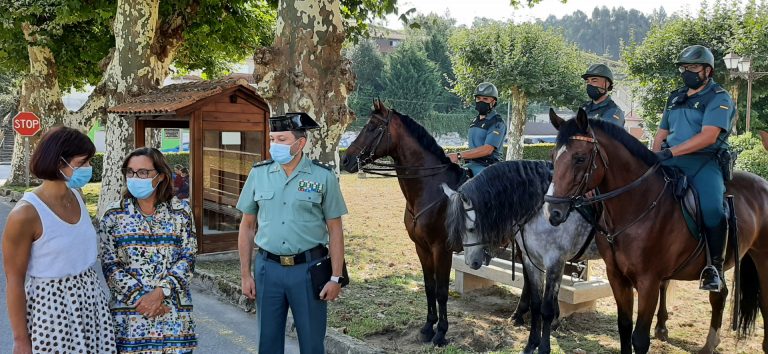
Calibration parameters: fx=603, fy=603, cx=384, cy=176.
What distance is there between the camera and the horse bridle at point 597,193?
412 cm

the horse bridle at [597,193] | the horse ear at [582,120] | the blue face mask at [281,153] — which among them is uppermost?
the horse ear at [582,120]

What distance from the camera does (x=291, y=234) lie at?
3861mm

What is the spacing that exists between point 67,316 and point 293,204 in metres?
1.41

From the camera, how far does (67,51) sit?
17719 mm

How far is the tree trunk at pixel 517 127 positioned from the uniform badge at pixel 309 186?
27424 millimetres

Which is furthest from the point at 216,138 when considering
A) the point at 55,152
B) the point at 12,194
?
the point at 12,194

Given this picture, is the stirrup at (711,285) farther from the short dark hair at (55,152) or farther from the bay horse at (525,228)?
the short dark hair at (55,152)

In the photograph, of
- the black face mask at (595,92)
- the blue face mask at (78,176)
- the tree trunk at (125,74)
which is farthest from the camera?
the tree trunk at (125,74)

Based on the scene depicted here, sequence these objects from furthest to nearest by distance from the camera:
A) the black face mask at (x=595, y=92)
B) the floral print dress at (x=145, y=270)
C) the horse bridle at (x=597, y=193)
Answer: the black face mask at (x=595, y=92) < the horse bridle at (x=597, y=193) < the floral print dress at (x=145, y=270)

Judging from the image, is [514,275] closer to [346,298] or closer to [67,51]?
[346,298]

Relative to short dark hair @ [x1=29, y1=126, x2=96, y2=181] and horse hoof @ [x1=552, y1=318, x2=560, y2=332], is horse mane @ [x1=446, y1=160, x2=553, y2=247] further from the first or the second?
short dark hair @ [x1=29, y1=126, x2=96, y2=181]

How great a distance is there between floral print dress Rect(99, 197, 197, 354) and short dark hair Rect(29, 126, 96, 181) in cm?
41

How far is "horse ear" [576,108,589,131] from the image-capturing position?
13.7 feet

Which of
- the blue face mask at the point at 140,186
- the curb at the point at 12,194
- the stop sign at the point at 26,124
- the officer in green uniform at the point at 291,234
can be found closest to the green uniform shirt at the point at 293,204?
the officer in green uniform at the point at 291,234
